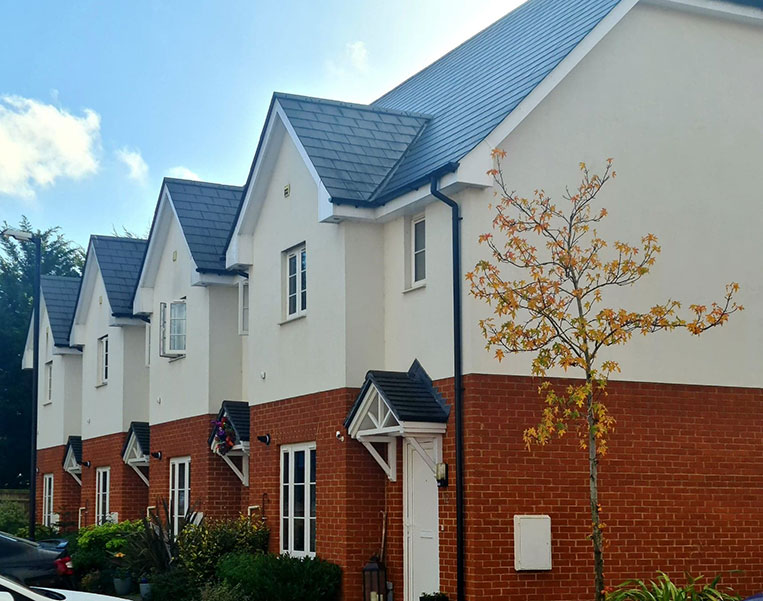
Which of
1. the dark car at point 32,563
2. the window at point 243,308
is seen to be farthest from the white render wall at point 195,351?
the dark car at point 32,563

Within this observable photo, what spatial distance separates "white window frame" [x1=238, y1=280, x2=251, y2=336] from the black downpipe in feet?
23.7

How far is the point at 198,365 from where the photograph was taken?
24.7 m

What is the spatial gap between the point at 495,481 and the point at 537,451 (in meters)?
0.77

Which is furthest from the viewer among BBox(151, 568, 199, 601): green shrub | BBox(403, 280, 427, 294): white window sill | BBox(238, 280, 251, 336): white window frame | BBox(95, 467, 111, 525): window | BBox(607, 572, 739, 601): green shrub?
BBox(95, 467, 111, 525): window

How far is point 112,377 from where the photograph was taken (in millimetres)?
30812

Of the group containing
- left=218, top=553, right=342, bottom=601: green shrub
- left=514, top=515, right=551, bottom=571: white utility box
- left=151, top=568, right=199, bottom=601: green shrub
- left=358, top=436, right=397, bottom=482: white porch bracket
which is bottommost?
left=151, top=568, right=199, bottom=601: green shrub

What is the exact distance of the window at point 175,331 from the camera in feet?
84.2

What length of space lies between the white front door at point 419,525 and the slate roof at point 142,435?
1135 centimetres

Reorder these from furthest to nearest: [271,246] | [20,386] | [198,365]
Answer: [20,386]
[198,365]
[271,246]

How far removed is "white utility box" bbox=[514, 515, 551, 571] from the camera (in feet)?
52.0

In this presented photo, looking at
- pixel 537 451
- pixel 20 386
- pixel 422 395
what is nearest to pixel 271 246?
pixel 422 395

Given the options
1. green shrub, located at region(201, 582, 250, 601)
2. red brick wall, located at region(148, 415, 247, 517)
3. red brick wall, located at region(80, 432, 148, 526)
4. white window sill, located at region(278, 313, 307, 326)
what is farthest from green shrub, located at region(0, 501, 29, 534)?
green shrub, located at region(201, 582, 250, 601)

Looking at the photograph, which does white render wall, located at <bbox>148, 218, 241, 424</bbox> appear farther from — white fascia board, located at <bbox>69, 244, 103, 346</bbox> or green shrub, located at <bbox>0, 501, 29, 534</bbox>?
green shrub, located at <bbox>0, 501, 29, 534</bbox>

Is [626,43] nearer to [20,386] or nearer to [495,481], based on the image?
[495,481]
